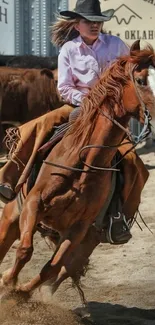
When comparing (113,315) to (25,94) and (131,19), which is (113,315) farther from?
(131,19)

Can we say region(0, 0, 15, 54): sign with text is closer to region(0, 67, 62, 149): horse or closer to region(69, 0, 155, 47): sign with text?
region(69, 0, 155, 47): sign with text

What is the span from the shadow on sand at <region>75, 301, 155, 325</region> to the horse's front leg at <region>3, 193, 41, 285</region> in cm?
93

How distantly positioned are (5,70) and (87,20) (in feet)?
19.8

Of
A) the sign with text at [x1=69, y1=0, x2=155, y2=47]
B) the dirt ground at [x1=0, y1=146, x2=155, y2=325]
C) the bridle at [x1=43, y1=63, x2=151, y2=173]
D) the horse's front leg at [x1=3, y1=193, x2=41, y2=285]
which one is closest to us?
the bridle at [x1=43, y1=63, x2=151, y2=173]

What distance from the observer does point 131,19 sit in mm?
13000

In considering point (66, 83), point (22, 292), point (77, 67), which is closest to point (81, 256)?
point (22, 292)

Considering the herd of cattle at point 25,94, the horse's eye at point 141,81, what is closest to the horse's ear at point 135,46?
the horse's eye at point 141,81

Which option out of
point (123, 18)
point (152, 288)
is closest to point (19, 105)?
point (123, 18)

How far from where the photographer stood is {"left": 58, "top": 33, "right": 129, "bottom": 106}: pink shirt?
6027mm

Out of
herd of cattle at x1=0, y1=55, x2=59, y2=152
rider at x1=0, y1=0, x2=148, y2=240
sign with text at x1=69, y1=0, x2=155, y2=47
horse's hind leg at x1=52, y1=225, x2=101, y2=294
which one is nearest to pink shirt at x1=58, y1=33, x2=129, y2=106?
rider at x1=0, y1=0, x2=148, y2=240

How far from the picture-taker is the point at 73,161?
18.2 ft

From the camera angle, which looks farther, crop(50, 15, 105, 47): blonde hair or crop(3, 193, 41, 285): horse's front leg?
crop(50, 15, 105, 47): blonde hair

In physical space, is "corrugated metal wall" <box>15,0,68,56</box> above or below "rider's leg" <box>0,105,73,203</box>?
below

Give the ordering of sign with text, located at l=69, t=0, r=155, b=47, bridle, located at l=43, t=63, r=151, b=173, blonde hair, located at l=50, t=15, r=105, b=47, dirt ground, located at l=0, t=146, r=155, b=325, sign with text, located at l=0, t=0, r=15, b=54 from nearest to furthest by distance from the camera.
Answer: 1. bridle, located at l=43, t=63, r=151, b=173
2. dirt ground, located at l=0, t=146, r=155, b=325
3. blonde hair, located at l=50, t=15, r=105, b=47
4. sign with text, located at l=69, t=0, r=155, b=47
5. sign with text, located at l=0, t=0, r=15, b=54
